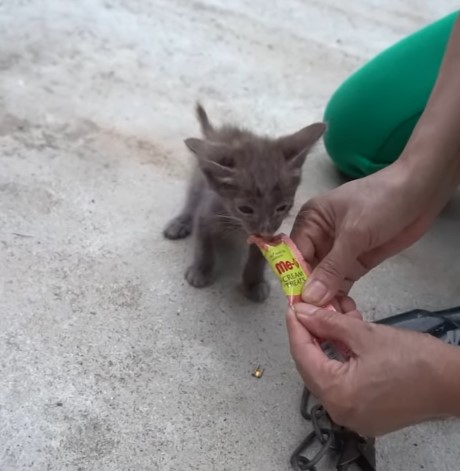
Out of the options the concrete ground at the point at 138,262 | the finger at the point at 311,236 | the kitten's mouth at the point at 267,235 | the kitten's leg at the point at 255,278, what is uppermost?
the finger at the point at 311,236

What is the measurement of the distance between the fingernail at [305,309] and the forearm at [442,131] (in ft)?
1.30

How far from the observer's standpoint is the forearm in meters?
1.28

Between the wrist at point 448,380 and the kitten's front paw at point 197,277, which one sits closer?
the wrist at point 448,380

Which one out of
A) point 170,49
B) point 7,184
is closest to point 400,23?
point 170,49

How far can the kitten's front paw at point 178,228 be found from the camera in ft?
5.44

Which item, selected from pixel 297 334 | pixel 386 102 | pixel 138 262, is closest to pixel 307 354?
pixel 297 334

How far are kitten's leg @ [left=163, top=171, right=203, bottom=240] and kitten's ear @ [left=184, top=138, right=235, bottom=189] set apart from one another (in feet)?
0.93

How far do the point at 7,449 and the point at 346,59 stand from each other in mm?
1990

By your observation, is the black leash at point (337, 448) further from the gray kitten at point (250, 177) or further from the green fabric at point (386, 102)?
the green fabric at point (386, 102)

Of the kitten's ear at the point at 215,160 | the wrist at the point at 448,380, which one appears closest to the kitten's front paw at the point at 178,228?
the kitten's ear at the point at 215,160

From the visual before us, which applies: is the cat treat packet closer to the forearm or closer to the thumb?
the thumb

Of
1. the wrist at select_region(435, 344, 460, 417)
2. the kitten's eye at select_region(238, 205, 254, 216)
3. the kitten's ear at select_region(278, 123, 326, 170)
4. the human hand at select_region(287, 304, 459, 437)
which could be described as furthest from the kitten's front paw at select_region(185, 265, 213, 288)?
the wrist at select_region(435, 344, 460, 417)

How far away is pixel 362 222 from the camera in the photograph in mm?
1192

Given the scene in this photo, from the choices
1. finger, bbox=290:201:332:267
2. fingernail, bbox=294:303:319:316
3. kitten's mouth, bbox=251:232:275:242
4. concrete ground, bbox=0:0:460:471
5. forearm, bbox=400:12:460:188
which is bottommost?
concrete ground, bbox=0:0:460:471
